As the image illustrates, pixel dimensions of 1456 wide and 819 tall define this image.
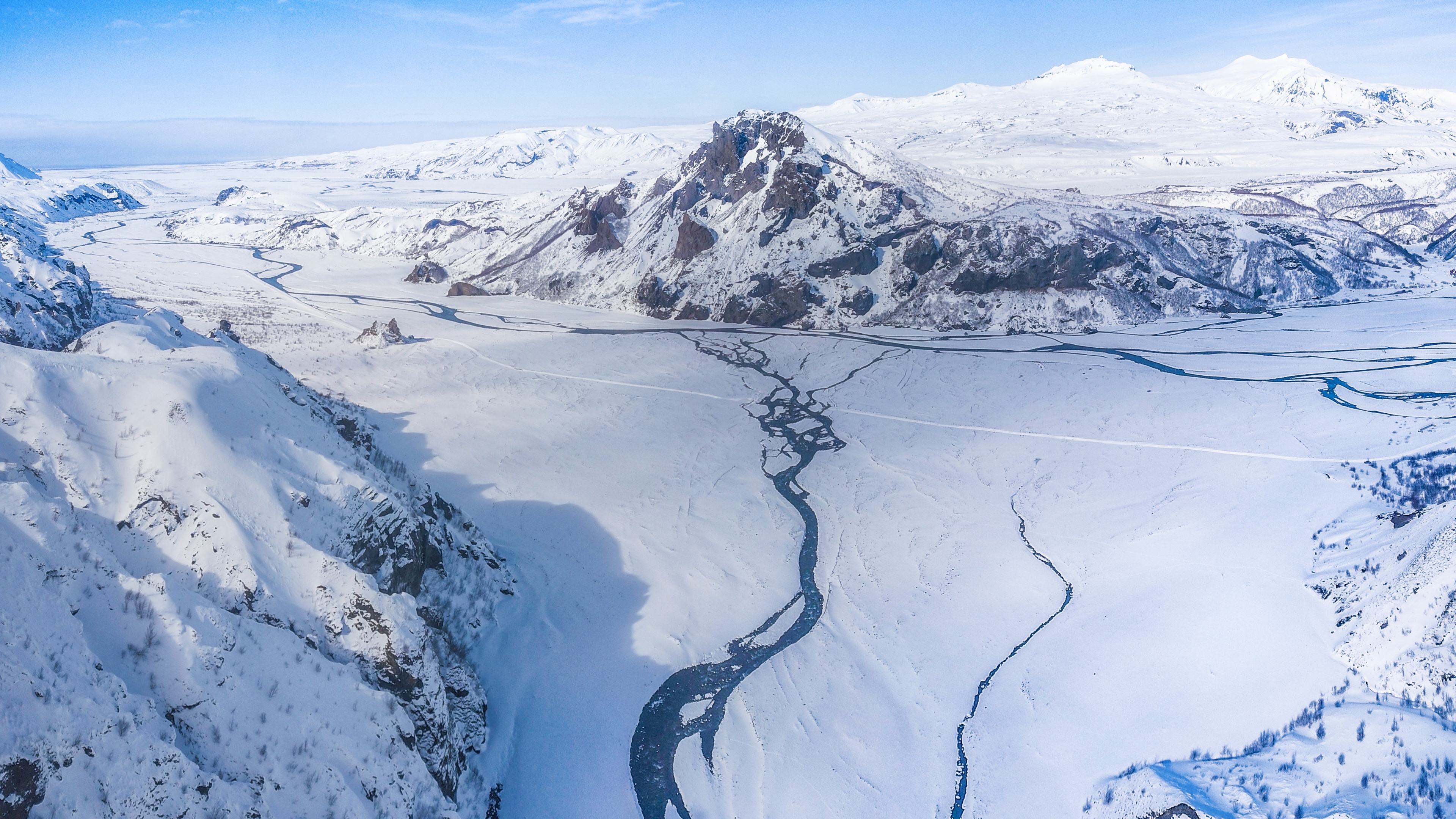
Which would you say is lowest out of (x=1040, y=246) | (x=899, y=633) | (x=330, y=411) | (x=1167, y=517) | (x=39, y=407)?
(x=899, y=633)

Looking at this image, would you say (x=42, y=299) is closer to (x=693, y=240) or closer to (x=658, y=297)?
(x=658, y=297)

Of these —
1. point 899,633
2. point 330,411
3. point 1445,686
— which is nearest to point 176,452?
point 330,411

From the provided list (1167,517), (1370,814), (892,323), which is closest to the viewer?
(1370,814)

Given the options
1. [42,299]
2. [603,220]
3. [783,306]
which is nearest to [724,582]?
[42,299]

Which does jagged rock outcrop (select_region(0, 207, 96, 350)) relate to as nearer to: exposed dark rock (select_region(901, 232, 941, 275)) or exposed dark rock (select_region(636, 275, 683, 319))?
exposed dark rock (select_region(636, 275, 683, 319))

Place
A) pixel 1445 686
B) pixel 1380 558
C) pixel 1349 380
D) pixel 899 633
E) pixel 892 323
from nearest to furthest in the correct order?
pixel 1445 686 → pixel 1380 558 → pixel 899 633 → pixel 1349 380 → pixel 892 323

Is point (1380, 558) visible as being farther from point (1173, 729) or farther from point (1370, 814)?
point (1370, 814)

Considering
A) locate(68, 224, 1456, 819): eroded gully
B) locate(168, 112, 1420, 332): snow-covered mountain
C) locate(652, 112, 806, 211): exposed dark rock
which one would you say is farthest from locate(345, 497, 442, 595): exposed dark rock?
locate(652, 112, 806, 211): exposed dark rock
